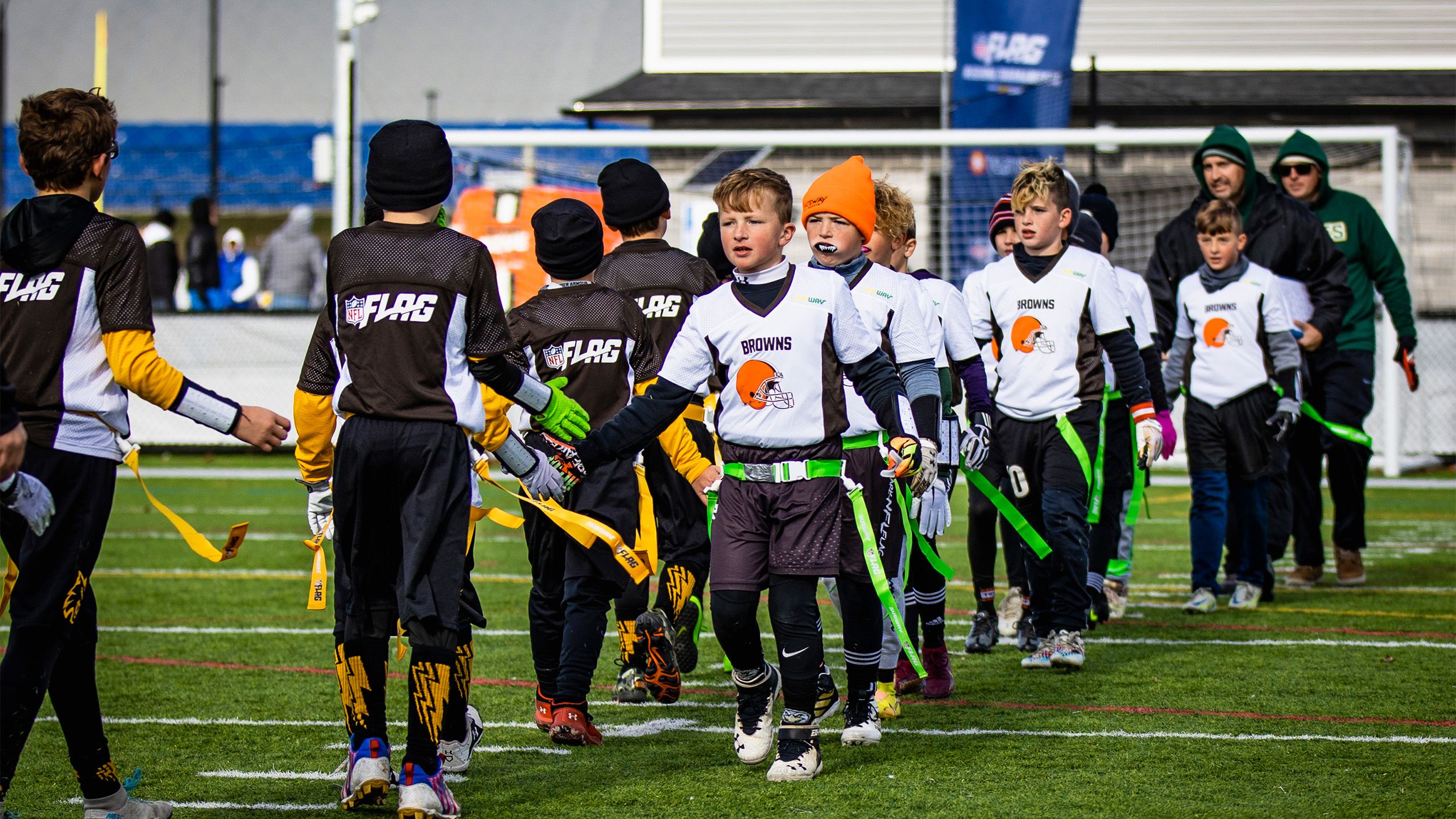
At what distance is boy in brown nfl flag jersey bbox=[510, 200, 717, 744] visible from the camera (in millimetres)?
5840

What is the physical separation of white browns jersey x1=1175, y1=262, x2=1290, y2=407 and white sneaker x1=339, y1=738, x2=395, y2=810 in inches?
211

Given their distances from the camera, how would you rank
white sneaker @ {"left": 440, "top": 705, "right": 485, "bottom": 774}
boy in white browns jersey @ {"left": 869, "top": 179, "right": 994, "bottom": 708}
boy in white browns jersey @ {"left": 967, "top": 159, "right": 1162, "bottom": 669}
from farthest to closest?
1. boy in white browns jersey @ {"left": 967, "top": 159, "right": 1162, "bottom": 669}
2. boy in white browns jersey @ {"left": 869, "top": 179, "right": 994, "bottom": 708}
3. white sneaker @ {"left": 440, "top": 705, "right": 485, "bottom": 774}

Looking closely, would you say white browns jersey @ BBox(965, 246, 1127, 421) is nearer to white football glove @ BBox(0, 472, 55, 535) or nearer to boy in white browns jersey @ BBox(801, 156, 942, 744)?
boy in white browns jersey @ BBox(801, 156, 942, 744)

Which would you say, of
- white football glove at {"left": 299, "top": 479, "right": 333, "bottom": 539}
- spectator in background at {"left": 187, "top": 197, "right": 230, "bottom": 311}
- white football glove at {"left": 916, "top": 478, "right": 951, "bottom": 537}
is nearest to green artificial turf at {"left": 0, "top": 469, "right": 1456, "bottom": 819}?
white football glove at {"left": 916, "top": 478, "right": 951, "bottom": 537}

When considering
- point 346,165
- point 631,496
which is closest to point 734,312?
point 631,496

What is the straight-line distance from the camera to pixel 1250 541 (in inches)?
345

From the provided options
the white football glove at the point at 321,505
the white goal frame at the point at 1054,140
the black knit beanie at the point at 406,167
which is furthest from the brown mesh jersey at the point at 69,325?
the white goal frame at the point at 1054,140

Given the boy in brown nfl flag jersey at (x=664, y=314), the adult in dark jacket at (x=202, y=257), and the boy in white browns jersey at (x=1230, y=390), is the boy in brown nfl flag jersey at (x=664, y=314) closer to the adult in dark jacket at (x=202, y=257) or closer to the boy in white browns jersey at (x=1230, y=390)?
the boy in white browns jersey at (x=1230, y=390)

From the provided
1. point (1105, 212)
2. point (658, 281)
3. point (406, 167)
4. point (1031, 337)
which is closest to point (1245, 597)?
point (1105, 212)

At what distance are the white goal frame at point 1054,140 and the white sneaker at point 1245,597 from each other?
685cm

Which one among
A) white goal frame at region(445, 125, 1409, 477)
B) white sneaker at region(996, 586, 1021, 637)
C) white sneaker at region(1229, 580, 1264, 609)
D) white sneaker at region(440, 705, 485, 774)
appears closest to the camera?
white sneaker at region(440, 705, 485, 774)

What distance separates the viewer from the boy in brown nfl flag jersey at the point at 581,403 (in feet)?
19.2

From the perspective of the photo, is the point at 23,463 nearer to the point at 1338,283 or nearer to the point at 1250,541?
the point at 1250,541

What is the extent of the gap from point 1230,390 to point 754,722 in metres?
4.31
